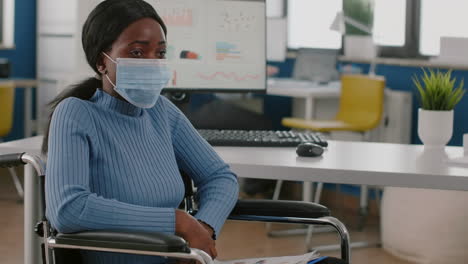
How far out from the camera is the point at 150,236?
4.79 ft

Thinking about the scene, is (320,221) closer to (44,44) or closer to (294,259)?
(294,259)

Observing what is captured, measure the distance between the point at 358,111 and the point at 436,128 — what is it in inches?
85.2

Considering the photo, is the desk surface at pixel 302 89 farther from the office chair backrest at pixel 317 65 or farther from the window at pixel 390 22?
the window at pixel 390 22

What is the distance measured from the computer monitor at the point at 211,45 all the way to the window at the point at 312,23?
266cm

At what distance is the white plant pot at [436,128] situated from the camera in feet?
8.02

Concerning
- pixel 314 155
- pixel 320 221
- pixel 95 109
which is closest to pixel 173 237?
pixel 95 109

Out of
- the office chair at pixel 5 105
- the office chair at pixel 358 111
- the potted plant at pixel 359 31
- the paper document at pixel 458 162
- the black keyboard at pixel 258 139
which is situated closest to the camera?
the paper document at pixel 458 162

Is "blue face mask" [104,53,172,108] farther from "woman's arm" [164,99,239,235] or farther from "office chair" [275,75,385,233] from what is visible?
"office chair" [275,75,385,233]

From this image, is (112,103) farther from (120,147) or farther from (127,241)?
(127,241)

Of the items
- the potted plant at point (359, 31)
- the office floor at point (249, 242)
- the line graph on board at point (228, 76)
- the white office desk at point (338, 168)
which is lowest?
the office floor at point (249, 242)

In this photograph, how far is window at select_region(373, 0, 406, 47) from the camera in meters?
4.90

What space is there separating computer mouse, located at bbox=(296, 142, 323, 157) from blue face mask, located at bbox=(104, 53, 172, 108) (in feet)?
1.93

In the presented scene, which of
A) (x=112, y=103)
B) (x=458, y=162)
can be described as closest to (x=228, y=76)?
(x=458, y=162)

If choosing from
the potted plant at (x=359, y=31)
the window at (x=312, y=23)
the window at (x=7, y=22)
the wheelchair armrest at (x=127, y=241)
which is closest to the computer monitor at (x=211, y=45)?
the wheelchair armrest at (x=127, y=241)
